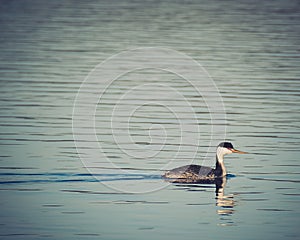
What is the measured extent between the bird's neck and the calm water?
31 cm

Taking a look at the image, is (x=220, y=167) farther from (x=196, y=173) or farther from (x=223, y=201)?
(x=223, y=201)

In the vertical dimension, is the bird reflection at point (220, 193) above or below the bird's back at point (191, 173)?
below

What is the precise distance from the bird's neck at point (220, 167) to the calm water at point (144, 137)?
305mm

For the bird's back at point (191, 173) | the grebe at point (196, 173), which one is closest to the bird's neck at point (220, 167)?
the grebe at point (196, 173)

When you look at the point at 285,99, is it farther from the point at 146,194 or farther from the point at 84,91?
the point at 146,194

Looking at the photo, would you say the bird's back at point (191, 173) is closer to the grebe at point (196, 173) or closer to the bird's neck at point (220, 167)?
the grebe at point (196, 173)

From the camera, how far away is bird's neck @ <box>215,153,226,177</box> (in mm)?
19130

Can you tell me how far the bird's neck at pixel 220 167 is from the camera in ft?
62.8

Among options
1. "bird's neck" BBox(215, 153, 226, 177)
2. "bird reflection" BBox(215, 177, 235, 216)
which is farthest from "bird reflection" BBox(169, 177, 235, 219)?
"bird's neck" BBox(215, 153, 226, 177)

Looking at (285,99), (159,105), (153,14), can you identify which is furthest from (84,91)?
(153,14)

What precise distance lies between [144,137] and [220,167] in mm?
3504

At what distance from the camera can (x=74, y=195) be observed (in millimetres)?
16812

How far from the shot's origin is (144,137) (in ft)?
73.9

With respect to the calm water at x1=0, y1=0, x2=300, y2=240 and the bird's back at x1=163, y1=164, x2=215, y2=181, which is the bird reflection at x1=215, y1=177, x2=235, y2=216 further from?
the bird's back at x1=163, y1=164, x2=215, y2=181
